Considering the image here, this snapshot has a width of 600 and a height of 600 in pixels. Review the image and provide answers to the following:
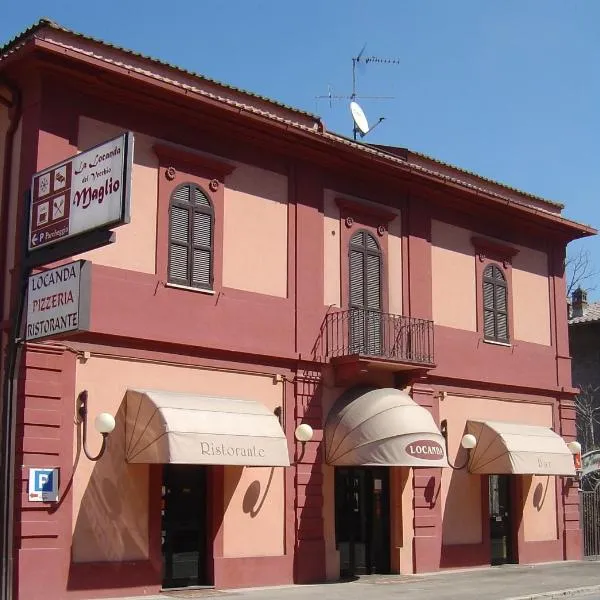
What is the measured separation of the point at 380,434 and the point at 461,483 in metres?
4.20

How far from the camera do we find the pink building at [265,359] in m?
15.7

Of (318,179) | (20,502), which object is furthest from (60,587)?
(318,179)

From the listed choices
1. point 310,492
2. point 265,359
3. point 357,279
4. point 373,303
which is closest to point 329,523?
point 310,492

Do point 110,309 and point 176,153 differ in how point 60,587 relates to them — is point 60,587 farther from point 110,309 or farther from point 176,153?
point 176,153

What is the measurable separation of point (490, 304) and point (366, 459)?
21.5ft

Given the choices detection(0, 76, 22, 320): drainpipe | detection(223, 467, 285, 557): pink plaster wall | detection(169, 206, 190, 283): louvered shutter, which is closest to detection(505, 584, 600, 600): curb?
detection(223, 467, 285, 557): pink plaster wall

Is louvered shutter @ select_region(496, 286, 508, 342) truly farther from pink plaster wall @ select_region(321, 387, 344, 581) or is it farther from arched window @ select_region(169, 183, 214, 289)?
arched window @ select_region(169, 183, 214, 289)

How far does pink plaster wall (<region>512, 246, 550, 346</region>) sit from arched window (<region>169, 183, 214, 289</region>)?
9.28m

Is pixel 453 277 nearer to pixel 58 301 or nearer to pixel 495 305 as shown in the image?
pixel 495 305

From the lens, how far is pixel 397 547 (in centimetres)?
2031

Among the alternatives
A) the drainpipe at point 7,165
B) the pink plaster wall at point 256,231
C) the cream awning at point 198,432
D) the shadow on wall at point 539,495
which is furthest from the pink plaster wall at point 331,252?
the shadow on wall at point 539,495

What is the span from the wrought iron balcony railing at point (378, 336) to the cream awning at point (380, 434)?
36.6 inches

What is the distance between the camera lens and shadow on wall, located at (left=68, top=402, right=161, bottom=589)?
15.4 metres

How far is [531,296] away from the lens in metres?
24.8
